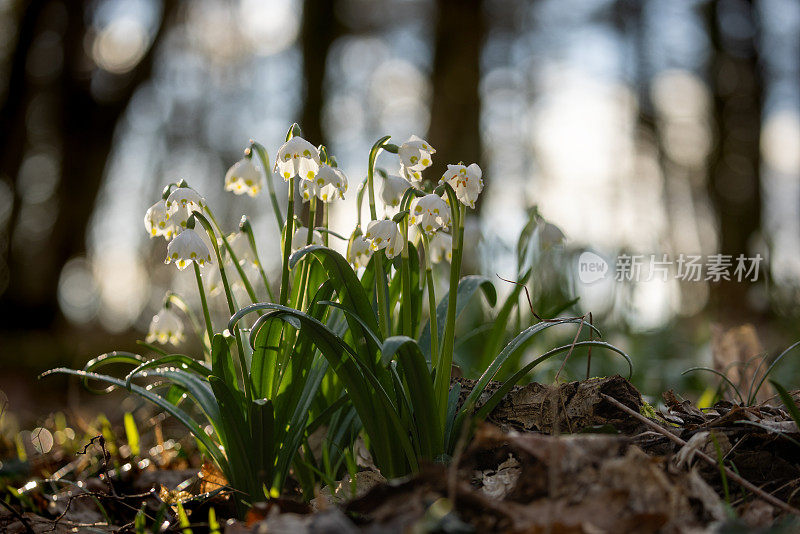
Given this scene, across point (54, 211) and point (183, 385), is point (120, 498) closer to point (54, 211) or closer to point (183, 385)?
point (183, 385)

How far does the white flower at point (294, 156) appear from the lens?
5.58 feet

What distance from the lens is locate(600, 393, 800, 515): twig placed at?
3.84 ft

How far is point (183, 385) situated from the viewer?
5.98 feet

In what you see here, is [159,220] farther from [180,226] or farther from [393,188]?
[393,188]

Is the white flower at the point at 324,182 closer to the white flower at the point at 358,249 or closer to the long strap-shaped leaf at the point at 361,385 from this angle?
the white flower at the point at 358,249

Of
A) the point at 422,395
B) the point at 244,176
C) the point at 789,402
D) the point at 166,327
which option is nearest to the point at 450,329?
the point at 422,395

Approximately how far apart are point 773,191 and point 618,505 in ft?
36.9

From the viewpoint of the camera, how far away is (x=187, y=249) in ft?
5.53

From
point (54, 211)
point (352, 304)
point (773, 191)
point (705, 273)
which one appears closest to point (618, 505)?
point (352, 304)

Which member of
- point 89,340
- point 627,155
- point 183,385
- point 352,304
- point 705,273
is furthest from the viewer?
point 627,155

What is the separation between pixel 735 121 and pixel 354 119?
21.3 feet

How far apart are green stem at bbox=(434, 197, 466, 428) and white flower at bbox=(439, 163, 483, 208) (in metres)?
0.04

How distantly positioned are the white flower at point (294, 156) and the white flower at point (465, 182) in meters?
0.37

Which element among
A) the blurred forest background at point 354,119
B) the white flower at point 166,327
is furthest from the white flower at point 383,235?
the blurred forest background at point 354,119
